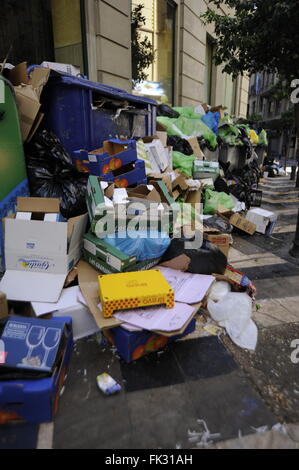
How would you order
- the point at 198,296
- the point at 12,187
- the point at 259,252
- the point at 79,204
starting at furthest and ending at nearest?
the point at 259,252 < the point at 79,204 < the point at 12,187 < the point at 198,296

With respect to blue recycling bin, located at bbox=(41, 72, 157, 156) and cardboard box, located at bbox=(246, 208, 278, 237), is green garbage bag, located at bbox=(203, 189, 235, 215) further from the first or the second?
blue recycling bin, located at bbox=(41, 72, 157, 156)

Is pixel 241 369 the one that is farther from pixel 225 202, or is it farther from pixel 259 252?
pixel 225 202

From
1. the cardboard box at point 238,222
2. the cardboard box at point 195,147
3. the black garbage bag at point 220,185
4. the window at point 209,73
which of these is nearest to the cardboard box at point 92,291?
the cardboard box at point 238,222

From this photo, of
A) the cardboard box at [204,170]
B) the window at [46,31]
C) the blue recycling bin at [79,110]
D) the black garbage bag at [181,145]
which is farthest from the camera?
the black garbage bag at [181,145]

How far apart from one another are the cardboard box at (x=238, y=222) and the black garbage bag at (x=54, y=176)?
7.38 ft

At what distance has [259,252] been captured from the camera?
3.61 m

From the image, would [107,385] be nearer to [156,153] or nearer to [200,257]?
[200,257]

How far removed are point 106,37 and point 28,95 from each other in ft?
9.80

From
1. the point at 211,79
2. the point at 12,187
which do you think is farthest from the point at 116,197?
the point at 211,79

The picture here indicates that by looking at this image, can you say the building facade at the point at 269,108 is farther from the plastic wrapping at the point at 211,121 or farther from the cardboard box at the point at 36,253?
the cardboard box at the point at 36,253

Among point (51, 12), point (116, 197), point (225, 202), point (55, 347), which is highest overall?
point (51, 12)

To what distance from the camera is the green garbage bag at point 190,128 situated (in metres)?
5.01

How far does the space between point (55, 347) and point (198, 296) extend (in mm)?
925

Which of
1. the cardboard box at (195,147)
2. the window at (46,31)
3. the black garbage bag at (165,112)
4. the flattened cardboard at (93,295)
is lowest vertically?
the flattened cardboard at (93,295)
